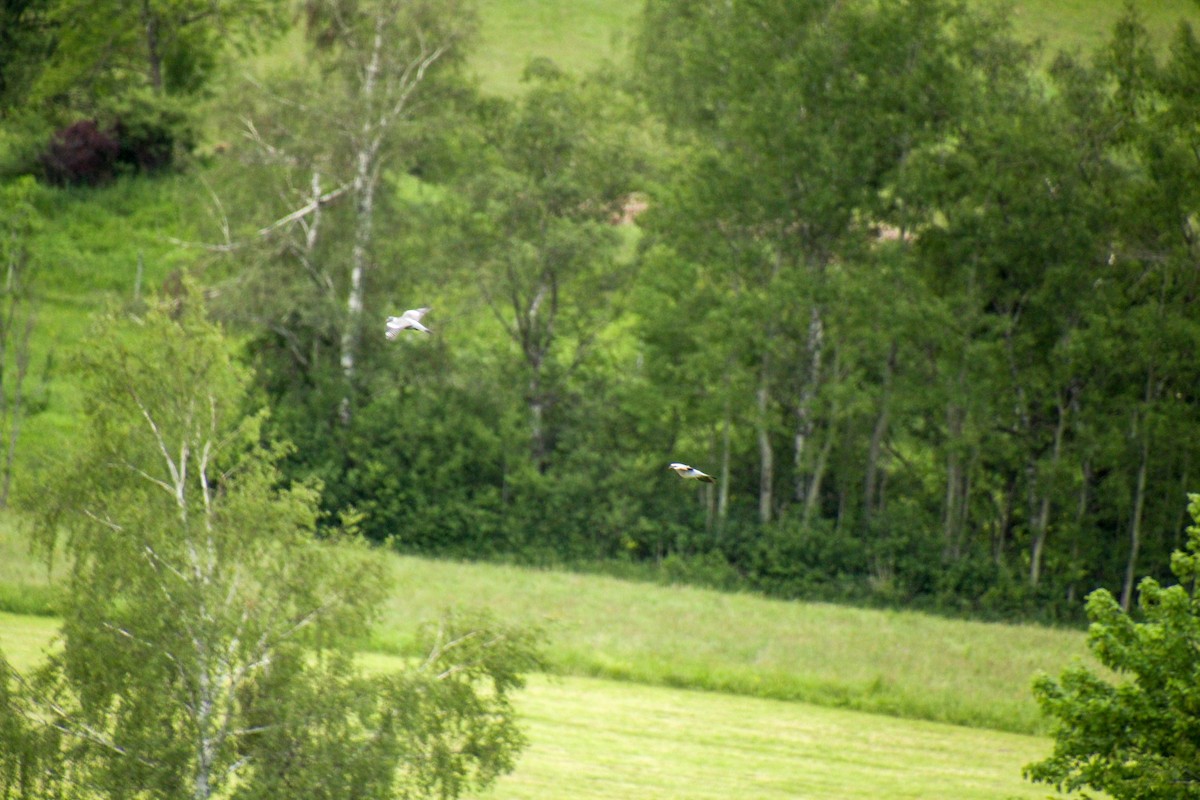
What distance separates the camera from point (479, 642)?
1605 centimetres

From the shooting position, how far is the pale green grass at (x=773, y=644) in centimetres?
2684

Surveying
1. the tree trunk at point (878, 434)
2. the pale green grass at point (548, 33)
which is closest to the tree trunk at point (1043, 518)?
the tree trunk at point (878, 434)

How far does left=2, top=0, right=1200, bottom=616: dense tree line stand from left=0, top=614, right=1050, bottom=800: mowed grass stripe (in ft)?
33.9

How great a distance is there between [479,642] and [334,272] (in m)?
25.1

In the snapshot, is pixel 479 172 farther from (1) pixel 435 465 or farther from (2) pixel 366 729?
(2) pixel 366 729

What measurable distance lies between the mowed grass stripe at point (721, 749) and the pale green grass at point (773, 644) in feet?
2.39

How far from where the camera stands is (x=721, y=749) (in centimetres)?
2238

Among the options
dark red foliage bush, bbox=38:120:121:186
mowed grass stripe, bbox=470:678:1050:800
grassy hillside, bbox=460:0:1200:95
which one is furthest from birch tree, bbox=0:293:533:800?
grassy hillside, bbox=460:0:1200:95

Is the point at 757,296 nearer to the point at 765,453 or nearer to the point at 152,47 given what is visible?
the point at 765,453

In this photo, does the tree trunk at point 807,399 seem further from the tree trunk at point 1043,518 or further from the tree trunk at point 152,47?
the tree trunk at point 152,47

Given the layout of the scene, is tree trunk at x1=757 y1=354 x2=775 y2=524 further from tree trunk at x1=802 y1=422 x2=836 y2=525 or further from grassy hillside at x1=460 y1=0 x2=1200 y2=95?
grassy hillside at x1=460 y1=0 x2=1200 y2=95

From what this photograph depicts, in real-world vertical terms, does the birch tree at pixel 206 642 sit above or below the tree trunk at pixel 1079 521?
below

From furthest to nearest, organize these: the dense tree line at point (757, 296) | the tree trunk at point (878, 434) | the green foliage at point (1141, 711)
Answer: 1. the tree trunk at point (878, 434)
2. the dense tree line at point (757, 296)
3. the green foliage at point (1141, 711)

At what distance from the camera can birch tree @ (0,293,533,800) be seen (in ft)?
47.6
